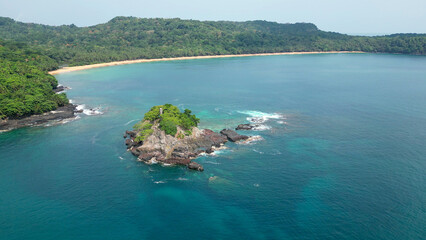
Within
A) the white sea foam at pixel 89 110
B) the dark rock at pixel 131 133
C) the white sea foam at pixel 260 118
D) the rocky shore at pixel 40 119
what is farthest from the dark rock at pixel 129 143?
the rocky shore at pixel 40 119

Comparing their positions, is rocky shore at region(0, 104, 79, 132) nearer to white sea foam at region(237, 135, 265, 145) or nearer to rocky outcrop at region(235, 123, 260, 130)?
rocky outcrop at region(235, 123, 260, 130)

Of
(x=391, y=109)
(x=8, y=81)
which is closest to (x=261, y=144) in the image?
(x=391, y=109)

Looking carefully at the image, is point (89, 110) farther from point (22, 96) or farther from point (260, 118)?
point (260, 118)

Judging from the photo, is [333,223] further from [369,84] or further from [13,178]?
[369,84]

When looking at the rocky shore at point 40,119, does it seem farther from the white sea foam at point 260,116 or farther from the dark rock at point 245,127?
the white sea foam at point 260,116

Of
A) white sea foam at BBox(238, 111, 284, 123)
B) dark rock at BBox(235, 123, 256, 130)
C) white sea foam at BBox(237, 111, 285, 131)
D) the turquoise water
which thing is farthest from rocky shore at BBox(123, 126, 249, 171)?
white sea foam at BBox(238, 111, 284, 123)

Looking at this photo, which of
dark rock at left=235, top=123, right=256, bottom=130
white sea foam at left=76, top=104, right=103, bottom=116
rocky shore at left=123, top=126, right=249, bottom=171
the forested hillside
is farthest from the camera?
white sea foam at left=76, top=104, right=103, bottom=116
